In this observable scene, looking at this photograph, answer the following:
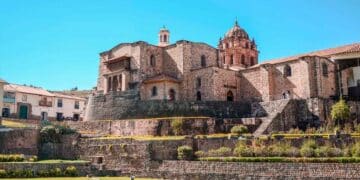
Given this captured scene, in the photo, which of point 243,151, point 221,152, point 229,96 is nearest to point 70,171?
point 221,152

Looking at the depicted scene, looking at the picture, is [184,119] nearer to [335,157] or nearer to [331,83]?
[335,157]

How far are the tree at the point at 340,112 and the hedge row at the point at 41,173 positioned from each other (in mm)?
20580

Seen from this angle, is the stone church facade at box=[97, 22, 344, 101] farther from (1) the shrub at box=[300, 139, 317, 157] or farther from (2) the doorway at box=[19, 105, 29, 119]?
(1) the shrub at box=[300, 139, 317, 157]

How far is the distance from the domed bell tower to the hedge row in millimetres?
33763

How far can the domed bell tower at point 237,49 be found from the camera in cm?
5844

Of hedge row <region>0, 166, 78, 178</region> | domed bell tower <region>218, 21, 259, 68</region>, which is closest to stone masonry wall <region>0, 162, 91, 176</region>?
hedge row <region>0, 166, 78, 178</region>

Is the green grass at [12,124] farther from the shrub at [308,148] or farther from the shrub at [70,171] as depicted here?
the shrub at [308,148]

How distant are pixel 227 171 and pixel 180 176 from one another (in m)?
3.09

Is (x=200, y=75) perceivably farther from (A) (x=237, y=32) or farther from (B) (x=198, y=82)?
(A) (x=237, y=32)

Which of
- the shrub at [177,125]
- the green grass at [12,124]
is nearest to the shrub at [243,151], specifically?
the shrub at [177,125]

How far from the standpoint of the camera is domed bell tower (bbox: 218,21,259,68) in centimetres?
5844

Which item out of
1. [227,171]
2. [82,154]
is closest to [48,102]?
[82,154]

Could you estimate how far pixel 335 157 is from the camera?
981 inches

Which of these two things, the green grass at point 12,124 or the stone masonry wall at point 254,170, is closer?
the stone masonry wall at point 254,170
